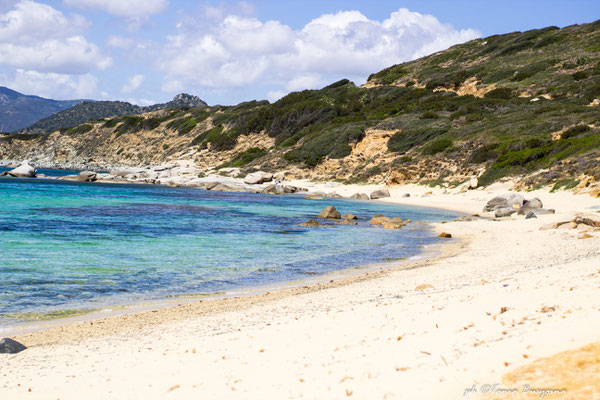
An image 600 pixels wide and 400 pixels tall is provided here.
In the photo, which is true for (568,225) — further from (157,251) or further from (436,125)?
(436,125)

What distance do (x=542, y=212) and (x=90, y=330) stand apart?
79.4 ft

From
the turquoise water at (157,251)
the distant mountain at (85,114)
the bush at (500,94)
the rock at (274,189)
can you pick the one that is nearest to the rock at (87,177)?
the rock at (274,189)

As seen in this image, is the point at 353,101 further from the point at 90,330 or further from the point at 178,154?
the point at 90,330

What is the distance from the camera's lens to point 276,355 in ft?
18.6

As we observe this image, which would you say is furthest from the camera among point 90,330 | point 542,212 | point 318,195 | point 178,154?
point 178,154

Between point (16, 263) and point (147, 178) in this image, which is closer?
point (16, 263)

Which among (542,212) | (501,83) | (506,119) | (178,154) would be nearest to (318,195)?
(506,119)

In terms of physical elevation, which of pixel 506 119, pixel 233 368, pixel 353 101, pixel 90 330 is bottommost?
pixel 90 330

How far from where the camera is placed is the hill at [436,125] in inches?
1630

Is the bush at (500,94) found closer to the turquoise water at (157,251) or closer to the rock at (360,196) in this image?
the rock at (360,196)

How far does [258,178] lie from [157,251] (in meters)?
41.3

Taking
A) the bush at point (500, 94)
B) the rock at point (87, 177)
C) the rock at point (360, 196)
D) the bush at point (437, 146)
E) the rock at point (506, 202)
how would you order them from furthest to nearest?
the rock at point (87, 177) → the bush at point (500, 94) → the bush at point (437, 146) → the rock at point (360, 196) → the rock at point (506, 202)

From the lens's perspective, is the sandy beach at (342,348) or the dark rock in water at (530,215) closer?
the sandy beach at (342,348)

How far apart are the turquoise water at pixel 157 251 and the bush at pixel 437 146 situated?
19968 millimetres
